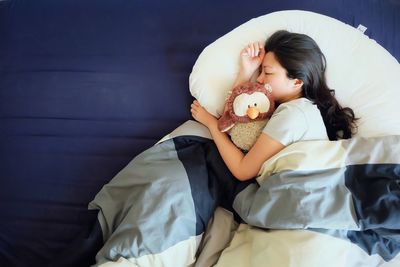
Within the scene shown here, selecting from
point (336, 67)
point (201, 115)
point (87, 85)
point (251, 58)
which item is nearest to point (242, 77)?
point (251, 58)

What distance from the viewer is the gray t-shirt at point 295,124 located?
872mm

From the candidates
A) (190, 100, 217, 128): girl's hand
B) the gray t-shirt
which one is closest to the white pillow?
(190, 100, 217, 128): girl's hand

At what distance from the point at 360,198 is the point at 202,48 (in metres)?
0.68

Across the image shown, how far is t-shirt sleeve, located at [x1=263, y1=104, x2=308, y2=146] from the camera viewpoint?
0.87 m

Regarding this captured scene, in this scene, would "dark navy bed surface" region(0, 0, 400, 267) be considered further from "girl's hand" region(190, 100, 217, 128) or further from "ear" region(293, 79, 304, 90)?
"ear" region(293, 79, 304, 90)

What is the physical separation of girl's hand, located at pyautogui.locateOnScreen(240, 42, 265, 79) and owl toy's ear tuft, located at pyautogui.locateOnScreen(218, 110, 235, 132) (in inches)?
5.5

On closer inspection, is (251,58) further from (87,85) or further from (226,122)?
(87,85)

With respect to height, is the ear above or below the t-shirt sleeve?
above

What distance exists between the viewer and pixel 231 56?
3.51ft

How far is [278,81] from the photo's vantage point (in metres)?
0.96

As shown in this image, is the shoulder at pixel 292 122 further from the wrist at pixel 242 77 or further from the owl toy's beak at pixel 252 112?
the wrist at pixel 242 77

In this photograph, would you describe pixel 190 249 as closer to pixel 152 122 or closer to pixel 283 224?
pixel 283 224

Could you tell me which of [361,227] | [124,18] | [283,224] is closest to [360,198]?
[361,227]

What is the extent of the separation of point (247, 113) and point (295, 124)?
12 centimetres
